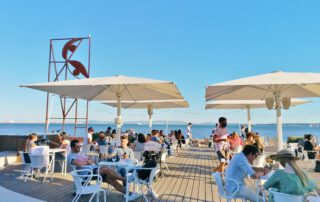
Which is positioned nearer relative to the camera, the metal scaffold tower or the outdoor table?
the outdoor table

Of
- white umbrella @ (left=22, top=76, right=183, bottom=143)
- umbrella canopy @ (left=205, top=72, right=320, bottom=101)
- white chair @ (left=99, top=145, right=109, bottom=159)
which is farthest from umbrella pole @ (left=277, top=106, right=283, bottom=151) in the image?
white chair @ (left=99, top=145, right=109, bottom=159)

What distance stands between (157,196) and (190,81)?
11.0 meters

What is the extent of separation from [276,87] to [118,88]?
3527 millimetres

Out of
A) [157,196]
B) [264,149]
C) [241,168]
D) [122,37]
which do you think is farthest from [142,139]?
[122,37]

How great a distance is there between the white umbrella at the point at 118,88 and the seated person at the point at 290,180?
3180 mm

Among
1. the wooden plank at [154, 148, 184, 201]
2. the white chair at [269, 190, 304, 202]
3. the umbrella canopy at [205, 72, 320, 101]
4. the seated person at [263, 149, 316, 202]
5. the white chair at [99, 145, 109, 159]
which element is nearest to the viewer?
the white chair at [269, 190, 304, 202]

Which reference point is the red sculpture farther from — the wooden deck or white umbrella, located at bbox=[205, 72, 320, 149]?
white umbrella, located at bbox=[205, 72, 320, 149]

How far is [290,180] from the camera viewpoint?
2.79m

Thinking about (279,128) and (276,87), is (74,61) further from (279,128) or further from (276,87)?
(279,128)

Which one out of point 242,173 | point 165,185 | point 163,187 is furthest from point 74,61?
point 242,173

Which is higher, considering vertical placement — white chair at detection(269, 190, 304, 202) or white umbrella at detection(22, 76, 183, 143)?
white umbrella at detection(22, 76, 183, 143)

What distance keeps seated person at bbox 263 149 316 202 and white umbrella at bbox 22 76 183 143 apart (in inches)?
125

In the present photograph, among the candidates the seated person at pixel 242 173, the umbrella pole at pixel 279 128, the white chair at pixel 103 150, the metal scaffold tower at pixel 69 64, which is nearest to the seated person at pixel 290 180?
the seated person at pixel 242 173

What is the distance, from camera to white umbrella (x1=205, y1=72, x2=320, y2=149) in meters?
4.98
